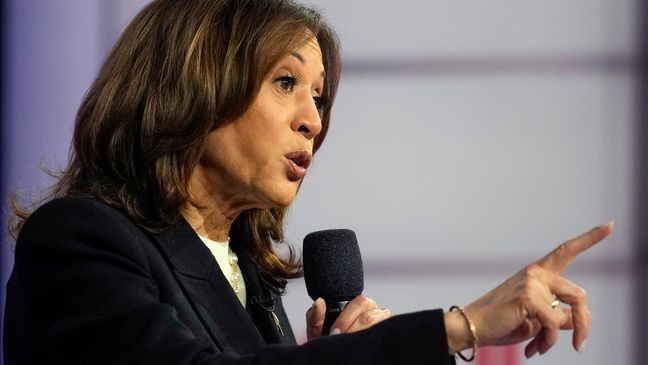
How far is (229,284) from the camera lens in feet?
5.48

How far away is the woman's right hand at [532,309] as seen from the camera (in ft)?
4.11

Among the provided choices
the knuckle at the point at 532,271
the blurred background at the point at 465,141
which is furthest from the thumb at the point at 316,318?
the blurred background at the point at 465,141

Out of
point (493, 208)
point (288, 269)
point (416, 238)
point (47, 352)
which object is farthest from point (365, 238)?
point (47, 352)

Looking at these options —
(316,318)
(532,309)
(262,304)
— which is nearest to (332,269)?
(316,318)

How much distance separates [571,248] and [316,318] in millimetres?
558

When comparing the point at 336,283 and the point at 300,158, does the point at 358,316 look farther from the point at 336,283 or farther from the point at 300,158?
the point at 300,158

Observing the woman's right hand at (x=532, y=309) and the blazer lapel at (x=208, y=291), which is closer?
the woman's right hand at (x=532, y=309)

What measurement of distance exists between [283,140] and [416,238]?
1.16 metres

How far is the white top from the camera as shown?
178 centimetres

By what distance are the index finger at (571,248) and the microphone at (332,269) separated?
1.39 feet

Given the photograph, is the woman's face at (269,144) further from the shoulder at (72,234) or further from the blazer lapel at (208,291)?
the shoulder at (72,234)

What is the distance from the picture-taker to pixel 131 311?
132 cm

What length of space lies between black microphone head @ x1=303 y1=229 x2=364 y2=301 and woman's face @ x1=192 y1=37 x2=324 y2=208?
0.32ft

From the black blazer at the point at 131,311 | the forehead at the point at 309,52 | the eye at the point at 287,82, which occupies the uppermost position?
the forehead at the point at 309,52
